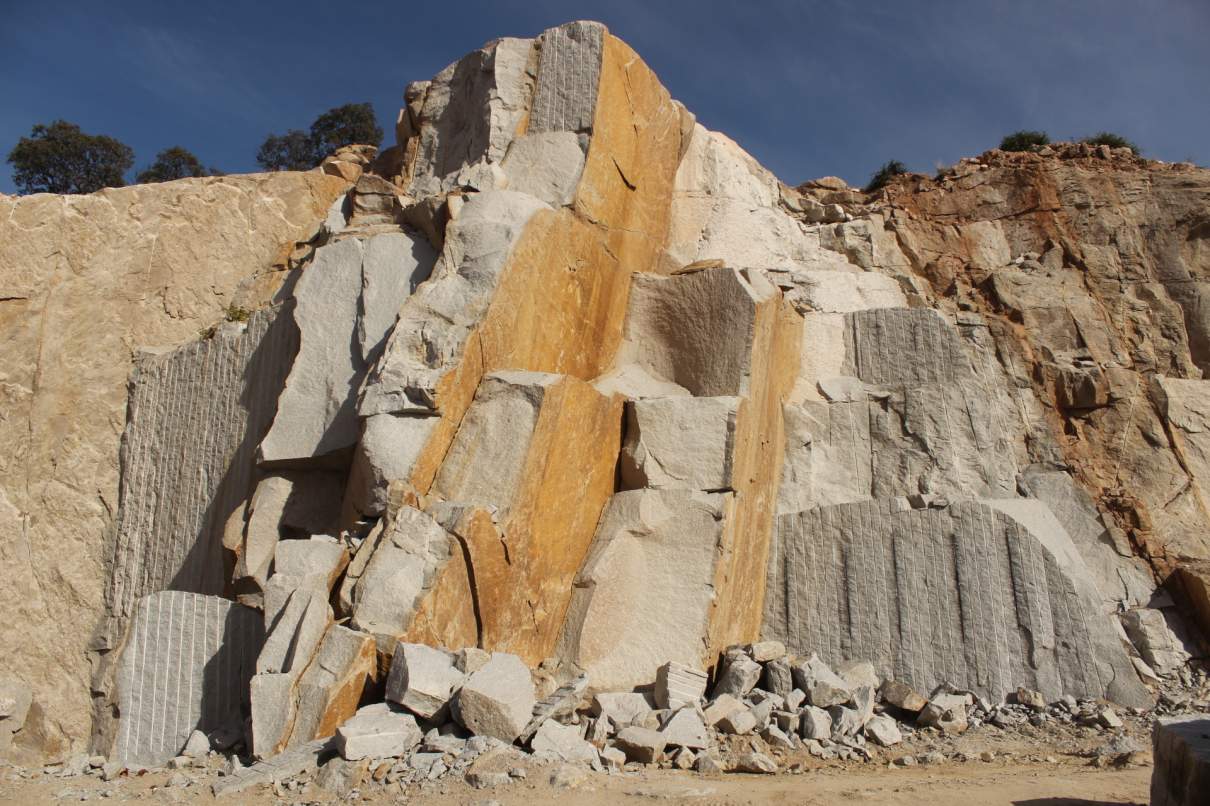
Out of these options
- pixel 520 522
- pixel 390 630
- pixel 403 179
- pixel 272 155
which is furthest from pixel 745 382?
pixel 272 155

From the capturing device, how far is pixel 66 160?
91.1 ft

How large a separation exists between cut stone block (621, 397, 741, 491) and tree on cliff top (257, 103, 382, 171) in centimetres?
2507

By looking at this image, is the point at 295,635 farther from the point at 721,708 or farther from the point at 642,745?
the point at 721,708

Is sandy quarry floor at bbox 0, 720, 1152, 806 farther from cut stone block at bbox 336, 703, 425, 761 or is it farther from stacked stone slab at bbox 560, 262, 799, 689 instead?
stacked stone slab at bbox 560, 262, 799, 689

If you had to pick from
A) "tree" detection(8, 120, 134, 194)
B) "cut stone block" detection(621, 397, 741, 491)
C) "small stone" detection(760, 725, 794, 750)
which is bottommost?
A: "small stone" detection(760, 725, 794, 750)

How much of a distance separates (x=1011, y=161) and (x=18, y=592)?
35.6ft

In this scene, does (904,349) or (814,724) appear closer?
(814,724)

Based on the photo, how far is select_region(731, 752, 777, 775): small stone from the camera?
5703 mm

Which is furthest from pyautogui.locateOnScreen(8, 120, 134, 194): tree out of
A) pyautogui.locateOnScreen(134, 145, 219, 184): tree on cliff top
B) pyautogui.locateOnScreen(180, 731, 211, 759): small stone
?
pyautogui.locateOnScreen(180, 731, 211, 759): small stone

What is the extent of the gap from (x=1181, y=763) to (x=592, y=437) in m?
4.36

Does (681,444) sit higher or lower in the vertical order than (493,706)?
higher

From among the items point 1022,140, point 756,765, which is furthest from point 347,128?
point 756,765

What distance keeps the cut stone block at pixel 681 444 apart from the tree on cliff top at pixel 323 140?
25.1m

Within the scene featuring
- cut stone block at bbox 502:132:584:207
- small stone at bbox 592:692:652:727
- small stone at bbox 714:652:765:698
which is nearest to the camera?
small stone at bbox 592:692:652:727
